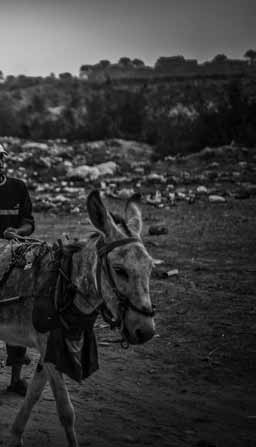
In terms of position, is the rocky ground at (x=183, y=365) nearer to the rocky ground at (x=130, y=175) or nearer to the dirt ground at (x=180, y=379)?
the dirt ground at (x=180, y=379)

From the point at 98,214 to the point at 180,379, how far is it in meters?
2.66

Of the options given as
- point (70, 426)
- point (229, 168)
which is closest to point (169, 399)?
point (70, 426)

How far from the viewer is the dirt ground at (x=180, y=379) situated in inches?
156

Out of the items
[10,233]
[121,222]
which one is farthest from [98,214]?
[10,233]

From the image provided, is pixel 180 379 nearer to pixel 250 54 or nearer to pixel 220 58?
pixel 220 58

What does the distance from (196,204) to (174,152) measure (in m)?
10.3

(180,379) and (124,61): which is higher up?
(124,61)

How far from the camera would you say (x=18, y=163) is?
22766mm

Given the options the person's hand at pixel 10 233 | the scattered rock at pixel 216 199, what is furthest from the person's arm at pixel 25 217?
the scattered rock at pixel 216 199

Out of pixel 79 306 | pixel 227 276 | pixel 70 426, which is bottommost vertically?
pixel 227 276

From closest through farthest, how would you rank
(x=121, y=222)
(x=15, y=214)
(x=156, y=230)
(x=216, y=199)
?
(x=121, y=222) → (x=15, y=214) → (x=156, y=230) → (x=216, y=199)

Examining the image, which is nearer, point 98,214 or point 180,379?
point 98,214

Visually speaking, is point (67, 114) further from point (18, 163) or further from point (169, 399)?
point (169, 399)

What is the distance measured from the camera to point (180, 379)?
4.96m
